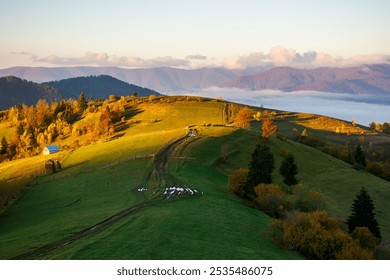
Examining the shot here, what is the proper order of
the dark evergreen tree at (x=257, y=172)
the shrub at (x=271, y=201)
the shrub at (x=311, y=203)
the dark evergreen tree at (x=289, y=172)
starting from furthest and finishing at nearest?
the dark evergreen tree at (x=289, y=172)
the dark evergreen tree at (x=257, y=172)
the shrub at (x=311, y=203)
the shrub at (x=271, y=201)

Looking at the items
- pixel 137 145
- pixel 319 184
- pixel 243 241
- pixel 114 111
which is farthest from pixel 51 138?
pixel 243 241

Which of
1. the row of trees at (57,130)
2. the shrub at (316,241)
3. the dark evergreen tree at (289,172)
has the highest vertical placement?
the shrub at (316,241)

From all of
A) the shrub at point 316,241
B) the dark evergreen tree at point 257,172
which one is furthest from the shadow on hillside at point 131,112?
the shrub at point 316,241

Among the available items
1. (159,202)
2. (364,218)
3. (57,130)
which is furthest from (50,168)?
(57,130)

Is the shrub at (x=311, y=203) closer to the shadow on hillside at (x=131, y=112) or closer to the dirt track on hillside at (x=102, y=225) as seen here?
the dirt track on hillside at (x=102, y=225)

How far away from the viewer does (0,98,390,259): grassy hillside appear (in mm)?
33969

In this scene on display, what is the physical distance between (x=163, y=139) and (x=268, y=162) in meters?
41.8

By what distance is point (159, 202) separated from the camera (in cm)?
5253

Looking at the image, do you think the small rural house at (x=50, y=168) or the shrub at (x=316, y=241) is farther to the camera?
the small rural house at (x=50, y=168)

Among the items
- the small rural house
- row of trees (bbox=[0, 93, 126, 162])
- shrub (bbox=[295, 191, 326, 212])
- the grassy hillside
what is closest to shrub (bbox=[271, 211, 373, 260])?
the grassy hillside

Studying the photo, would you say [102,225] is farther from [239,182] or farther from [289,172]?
[289,172]

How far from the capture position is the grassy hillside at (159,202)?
3397 cm

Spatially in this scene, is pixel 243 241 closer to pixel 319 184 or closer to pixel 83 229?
pixel 83 229

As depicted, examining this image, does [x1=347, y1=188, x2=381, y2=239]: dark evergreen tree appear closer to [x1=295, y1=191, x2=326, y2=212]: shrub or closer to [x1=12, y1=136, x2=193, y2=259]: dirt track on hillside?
[x1=295, y1=191, x2=326, y2=212]: shrub
